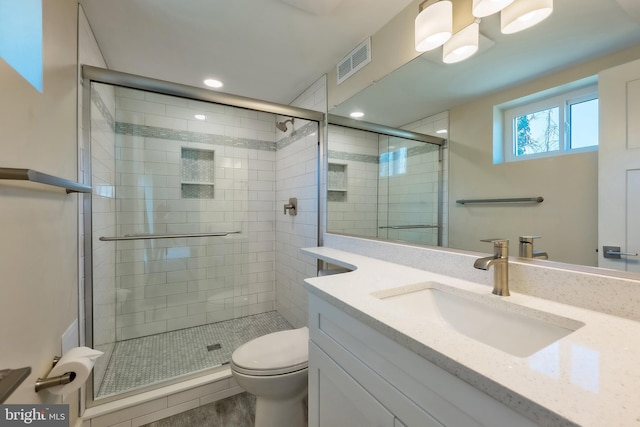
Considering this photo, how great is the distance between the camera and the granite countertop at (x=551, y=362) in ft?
1.19

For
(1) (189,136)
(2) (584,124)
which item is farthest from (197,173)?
(2) (584,124)

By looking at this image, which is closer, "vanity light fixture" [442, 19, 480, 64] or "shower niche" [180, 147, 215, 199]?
"vanity light fixture" [442, 19, 480, 64]

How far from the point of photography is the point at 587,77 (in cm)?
78

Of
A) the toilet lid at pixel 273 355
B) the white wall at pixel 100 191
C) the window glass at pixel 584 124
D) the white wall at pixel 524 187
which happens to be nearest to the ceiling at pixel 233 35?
the white wall at pixel 100 191

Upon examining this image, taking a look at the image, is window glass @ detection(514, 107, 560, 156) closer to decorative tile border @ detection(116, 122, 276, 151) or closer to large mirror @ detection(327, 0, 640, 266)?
large mirror @ detection(327, 0, 640, 266)

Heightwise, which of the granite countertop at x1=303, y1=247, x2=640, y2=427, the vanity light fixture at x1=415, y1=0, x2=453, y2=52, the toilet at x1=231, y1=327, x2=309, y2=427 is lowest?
the toilet at x1=231, y1=327, x2=309, y2=427

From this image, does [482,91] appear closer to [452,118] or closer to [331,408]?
[452,118]

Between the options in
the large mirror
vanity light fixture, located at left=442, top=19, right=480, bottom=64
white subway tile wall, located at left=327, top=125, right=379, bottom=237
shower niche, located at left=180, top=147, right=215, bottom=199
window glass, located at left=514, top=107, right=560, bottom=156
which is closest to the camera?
the large mirror

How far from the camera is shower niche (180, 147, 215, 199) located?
240cm

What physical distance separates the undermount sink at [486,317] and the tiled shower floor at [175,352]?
1.57 meters

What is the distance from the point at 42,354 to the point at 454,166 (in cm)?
179

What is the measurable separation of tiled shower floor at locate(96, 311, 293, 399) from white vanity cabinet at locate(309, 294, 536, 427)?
50.2 inches

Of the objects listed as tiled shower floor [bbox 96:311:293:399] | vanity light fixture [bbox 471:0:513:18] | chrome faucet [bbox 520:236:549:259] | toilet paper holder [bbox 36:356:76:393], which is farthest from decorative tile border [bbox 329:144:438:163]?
toilet paper holder [bbox 36:356:76:393]

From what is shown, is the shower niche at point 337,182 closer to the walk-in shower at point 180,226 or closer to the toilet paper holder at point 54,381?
the walk-in shower at point 180,226
